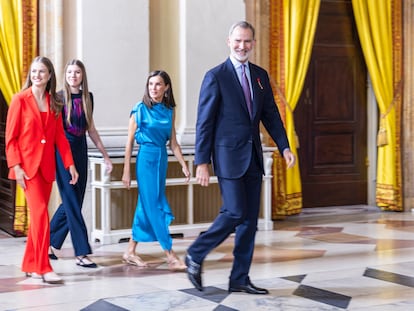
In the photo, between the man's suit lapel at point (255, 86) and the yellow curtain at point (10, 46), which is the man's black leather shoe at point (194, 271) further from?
the yellow curtain at point (10, 46)

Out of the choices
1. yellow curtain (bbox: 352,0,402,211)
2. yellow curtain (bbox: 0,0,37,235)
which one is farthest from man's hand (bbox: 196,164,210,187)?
yellow curtain (bbox: 352,0,402,211)

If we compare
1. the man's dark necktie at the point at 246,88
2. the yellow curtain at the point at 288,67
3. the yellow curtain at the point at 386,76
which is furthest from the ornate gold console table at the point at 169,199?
the man's dark necktie at the point at 246,88

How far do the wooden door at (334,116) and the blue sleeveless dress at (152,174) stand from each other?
3539mm

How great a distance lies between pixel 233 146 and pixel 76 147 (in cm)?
155

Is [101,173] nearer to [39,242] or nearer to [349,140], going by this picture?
[39,242]

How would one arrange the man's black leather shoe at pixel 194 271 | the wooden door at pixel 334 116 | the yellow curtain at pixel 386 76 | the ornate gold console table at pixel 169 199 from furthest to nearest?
1. the wooden door at pixel 334 116
2. the yellow curtain at pixel 386 76
3. the ornate gold console table at pixel 169 199
4. the man's black leather shoe at pixel 194 271

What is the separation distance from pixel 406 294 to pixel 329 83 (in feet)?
15.6

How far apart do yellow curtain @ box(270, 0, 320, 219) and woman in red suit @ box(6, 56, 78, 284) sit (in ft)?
11.8

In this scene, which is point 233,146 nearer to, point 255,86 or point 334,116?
point 255,86

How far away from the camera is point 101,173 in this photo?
694 cm

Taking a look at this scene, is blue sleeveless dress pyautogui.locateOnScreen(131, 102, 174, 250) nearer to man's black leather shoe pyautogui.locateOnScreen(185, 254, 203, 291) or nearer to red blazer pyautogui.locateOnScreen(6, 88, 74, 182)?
red blazer pyautogui.locateOnScreen(6, 88, 74, 182)

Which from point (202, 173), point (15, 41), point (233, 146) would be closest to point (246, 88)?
point (233, 146)

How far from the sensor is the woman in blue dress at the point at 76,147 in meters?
5.67

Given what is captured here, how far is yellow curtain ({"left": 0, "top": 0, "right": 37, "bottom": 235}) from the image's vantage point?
708cm
